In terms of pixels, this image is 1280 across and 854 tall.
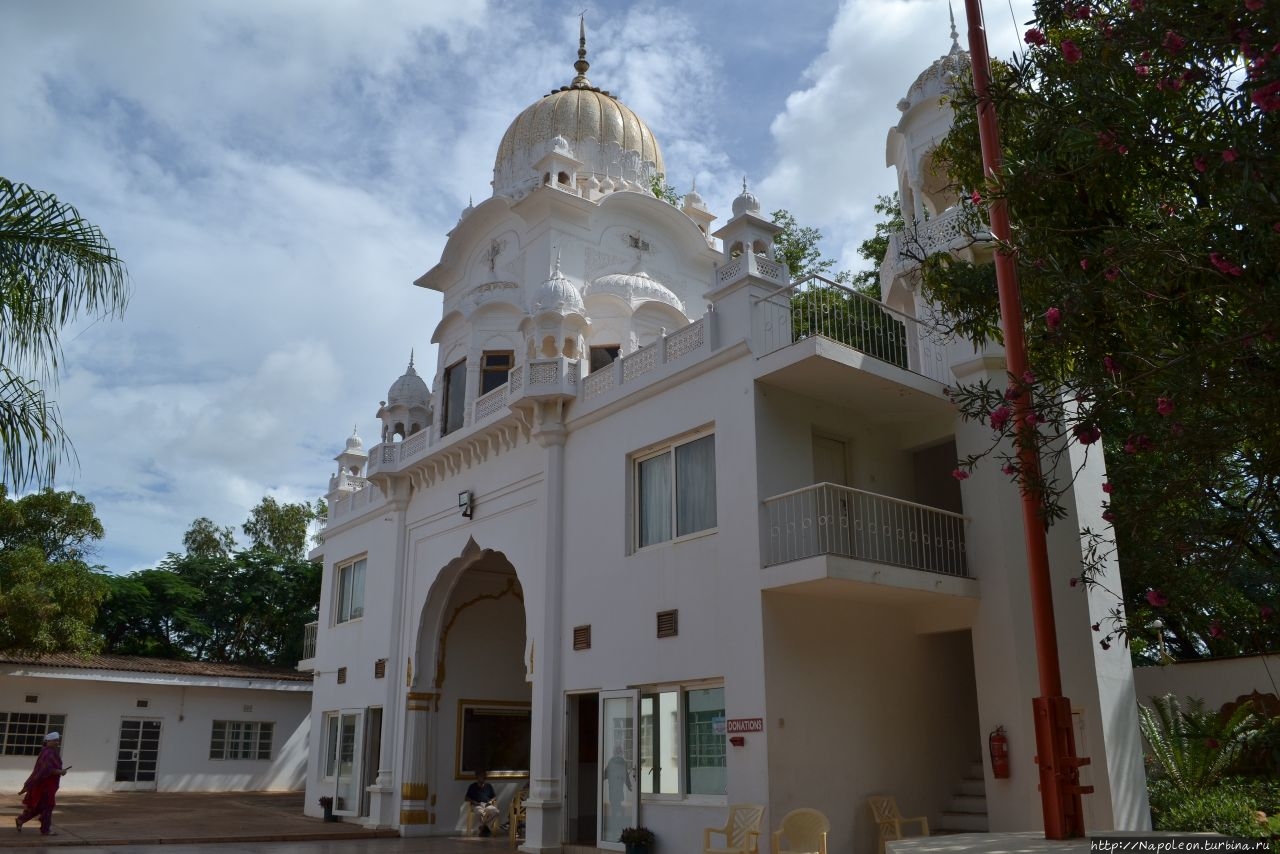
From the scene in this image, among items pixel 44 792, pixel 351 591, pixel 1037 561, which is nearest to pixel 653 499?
pixel 1037 561

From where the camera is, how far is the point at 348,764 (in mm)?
18219

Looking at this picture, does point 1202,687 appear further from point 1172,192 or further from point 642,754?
point 1172,192

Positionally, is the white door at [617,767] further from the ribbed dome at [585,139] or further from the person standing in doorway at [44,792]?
the ribbed dome at [585,139]

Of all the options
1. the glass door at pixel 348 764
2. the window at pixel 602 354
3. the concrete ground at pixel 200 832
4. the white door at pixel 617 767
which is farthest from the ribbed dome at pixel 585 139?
the concrete ground at pixel 200 832

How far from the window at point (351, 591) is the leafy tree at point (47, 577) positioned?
7283 millimetres

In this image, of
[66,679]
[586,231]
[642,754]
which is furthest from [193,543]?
[642,754]

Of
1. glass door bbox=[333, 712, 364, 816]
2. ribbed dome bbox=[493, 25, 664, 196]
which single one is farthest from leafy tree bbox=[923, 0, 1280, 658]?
glass door bbox=[333, 712, 364, 816]

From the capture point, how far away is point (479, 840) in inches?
595

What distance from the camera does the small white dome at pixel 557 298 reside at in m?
14.9

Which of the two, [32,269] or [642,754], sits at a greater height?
[32,269]

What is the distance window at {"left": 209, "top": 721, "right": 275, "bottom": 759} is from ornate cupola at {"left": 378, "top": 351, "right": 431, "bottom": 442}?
11758mm

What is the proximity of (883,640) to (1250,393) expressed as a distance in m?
6.89

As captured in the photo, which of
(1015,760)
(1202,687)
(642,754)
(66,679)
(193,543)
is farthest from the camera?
(193,543)

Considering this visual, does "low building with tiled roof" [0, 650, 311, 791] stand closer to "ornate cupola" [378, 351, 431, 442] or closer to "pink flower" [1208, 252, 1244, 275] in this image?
"ornate cupola" [378, 351, 431, 442]
